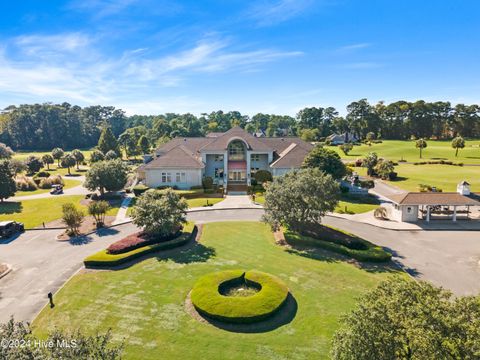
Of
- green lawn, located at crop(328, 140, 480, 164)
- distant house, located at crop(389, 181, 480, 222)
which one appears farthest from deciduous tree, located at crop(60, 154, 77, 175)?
green lawn, located at crop(328, 140, 480, 164)

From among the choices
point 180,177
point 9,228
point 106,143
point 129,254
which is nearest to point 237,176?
point 180,177

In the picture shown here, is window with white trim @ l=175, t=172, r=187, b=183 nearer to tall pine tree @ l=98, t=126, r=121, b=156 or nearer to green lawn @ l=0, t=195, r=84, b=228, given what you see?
green lawn @ l=0, t=195, r=84, b=228

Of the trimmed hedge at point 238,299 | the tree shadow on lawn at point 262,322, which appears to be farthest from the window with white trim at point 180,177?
the tree shadow on lawn at point 262,322

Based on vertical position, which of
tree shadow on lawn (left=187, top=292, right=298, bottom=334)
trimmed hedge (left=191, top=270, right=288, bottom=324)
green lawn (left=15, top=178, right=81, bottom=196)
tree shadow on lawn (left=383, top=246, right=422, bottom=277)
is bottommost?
tree shadow on lawn (left=187, top=292, right=298, bottom=334)

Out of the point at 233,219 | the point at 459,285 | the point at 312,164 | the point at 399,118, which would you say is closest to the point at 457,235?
the point at 459,285

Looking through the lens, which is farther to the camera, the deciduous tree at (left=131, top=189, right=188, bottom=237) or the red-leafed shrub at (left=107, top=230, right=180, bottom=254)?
the deciduous tree at (left=131, top=189, right=188, bottom=237)

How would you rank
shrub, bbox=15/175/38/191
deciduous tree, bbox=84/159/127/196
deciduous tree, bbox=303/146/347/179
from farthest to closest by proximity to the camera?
shrub, bbox=15/175/38/191
deciduous tree, bbox=303/146/347/179
deciduous tree, bbox=84/159/127/196

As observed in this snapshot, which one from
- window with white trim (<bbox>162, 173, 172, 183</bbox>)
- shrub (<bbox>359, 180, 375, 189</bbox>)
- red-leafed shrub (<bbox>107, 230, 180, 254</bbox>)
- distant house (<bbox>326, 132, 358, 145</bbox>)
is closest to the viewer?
red-leafed shrub (<bbox>107, 230, 180, 254</bbox>)

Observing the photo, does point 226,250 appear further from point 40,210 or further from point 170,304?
point 40,210

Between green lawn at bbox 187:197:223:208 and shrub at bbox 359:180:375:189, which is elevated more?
shrub at bbox 359:180:375:189
